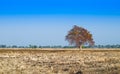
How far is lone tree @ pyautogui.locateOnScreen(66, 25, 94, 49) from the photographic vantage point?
327ft

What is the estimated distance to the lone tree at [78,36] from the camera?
3927 inches

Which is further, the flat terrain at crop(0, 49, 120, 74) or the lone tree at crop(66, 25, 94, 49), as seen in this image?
the lone tree at crop(66, 25, 94, 49)

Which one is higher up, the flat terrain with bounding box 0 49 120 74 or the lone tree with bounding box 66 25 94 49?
the lone tree with bounding box 66 25 94 49

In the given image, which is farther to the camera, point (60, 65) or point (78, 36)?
point (78, 36)

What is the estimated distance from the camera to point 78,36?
100m

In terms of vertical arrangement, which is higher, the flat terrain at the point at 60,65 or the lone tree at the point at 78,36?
the lone tree at the point at 78,36

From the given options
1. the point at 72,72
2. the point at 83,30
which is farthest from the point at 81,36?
the point at 72,72

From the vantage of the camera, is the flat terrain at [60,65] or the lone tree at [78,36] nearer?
the flat terrain at [60,65]

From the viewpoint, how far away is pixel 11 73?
19781 mm

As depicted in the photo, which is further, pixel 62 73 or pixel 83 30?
pixel 83 30

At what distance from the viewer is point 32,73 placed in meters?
20.2

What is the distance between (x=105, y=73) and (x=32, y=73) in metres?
4.32

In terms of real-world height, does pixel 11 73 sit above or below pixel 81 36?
below

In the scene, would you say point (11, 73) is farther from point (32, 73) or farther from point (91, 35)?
point (91, 35)
